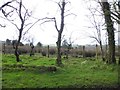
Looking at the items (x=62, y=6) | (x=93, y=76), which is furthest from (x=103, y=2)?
(x=93, y=76)

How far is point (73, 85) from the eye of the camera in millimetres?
14008

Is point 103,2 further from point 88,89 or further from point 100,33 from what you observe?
point 100,33

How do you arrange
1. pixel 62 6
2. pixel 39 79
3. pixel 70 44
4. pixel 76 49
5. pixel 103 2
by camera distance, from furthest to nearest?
pixel 76 49, pixel 70 44, pixel 62 6, pixel 103 2, pixel 39 79

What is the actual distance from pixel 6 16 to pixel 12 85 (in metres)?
4.04

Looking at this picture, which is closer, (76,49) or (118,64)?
(118,64)

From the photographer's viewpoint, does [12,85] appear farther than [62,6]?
No

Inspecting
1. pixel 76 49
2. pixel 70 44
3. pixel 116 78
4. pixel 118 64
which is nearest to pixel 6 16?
pixel 116 78

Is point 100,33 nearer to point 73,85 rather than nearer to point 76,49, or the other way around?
point 76,49

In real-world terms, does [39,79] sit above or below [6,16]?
below

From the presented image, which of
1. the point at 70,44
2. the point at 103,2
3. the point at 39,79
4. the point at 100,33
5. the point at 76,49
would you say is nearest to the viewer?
the point at 39,79

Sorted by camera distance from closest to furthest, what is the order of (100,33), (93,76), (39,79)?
(39,79)
(93,76)
(100,33)

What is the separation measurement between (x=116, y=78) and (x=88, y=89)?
8.65ft

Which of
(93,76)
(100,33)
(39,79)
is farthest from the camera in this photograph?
(100,33)

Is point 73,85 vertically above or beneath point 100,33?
beneath
